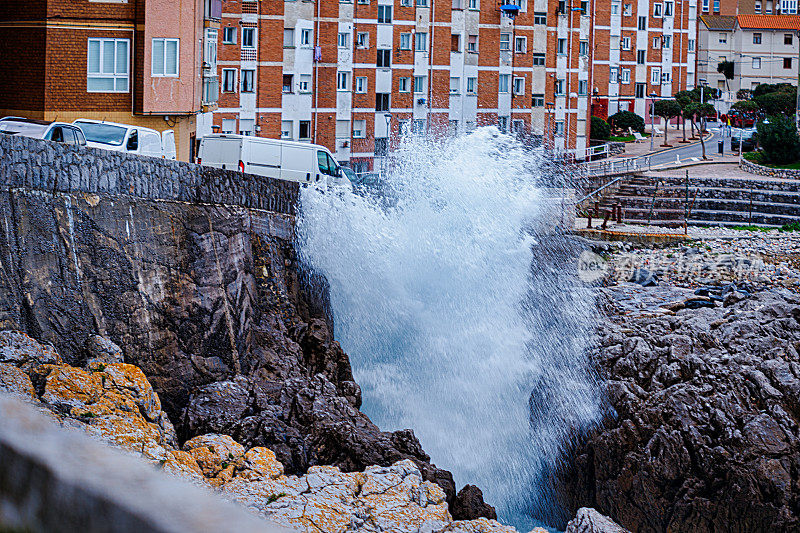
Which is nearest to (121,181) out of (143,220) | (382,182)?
(143,220)

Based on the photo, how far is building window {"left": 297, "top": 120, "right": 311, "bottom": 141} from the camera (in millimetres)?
Answer: 47062

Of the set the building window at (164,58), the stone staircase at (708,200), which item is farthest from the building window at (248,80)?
the building window at (164,58)

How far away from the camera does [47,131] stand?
1820 cm

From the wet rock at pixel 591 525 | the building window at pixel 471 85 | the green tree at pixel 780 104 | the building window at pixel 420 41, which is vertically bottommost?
the wet rock at pixel 591 525

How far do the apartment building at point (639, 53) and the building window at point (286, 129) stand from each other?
1242 inches

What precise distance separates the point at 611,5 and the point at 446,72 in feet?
84.3

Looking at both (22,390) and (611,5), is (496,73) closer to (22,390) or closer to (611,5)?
(611,5)

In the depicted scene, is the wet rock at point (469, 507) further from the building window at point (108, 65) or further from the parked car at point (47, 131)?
the building window at point (108, 65)

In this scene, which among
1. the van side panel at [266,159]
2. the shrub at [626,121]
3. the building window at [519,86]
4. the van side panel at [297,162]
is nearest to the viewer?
the van side panel at [297,162]

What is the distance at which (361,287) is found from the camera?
20375mm

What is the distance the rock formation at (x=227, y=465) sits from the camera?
33.1ft

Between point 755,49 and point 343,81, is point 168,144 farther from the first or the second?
point 755,49

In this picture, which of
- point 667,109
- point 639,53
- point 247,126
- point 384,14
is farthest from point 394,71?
point 639,53

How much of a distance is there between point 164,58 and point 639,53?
56412mm
